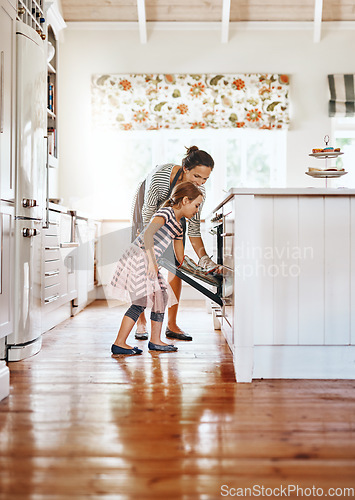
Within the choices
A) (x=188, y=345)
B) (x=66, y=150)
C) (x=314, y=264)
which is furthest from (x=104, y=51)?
(x=314, y=264)

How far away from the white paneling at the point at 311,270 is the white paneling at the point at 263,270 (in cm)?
12

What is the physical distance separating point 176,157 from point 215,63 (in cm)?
105

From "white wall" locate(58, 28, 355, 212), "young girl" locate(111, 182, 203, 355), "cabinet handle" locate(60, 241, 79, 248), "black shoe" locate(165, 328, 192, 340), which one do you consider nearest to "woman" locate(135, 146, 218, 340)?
"black shoe" locate(165, 328, 192, 340)

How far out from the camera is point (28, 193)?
95.8 inches

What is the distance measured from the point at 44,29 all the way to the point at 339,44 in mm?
3388

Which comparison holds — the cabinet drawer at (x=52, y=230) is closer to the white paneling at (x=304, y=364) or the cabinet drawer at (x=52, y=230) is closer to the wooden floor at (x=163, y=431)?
the wooden floor at (x=163, y=431)

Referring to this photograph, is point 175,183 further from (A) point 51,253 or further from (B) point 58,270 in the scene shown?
(B) point 58,270

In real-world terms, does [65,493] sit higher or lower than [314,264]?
lower

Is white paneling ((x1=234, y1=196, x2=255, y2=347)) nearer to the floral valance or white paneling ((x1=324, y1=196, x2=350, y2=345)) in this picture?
white paneling ((x1=324, y1=196, x2=350, y2=345))

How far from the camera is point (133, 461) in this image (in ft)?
3.96

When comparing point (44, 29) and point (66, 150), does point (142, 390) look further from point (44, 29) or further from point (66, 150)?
point (66, 150)

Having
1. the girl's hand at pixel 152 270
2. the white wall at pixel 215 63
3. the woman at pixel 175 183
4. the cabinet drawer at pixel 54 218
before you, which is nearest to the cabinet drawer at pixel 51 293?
the cabinet drawer at pixel 54 218

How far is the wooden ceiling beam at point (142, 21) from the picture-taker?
473 cm

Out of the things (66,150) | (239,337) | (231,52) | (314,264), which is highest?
(231,52)
